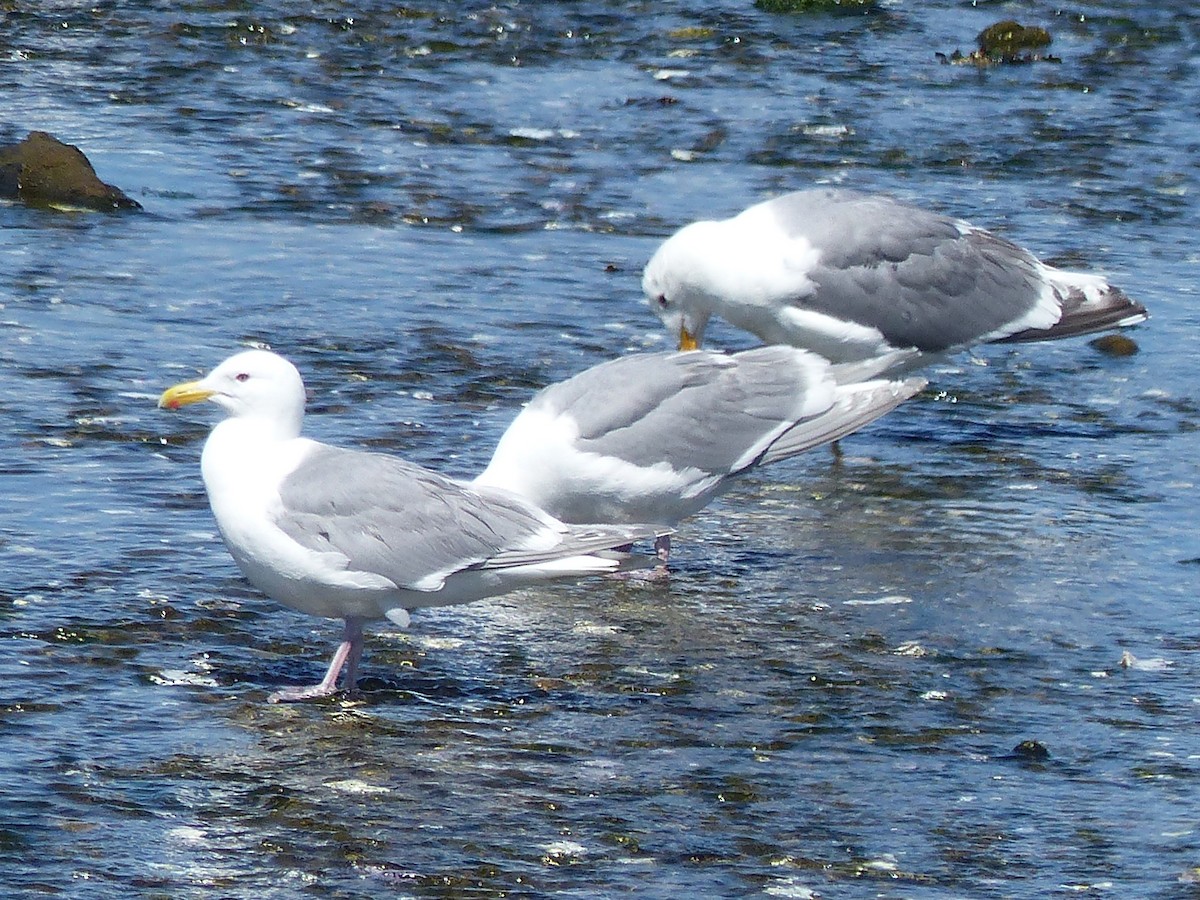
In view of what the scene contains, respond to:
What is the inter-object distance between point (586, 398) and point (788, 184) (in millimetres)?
5927

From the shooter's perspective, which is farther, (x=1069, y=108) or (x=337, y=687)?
(x=1069, y=108)

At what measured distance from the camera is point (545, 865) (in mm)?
5180

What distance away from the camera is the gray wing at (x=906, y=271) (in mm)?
9023

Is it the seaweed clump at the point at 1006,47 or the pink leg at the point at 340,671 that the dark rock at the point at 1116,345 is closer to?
the pink leg at the point at 340,671

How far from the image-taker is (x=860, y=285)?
357 inches

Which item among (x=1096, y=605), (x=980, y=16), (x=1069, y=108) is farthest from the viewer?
(x=980, y=16)

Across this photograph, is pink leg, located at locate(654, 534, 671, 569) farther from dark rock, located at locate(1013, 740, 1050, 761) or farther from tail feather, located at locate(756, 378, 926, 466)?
dark rock, located at locate(1013, 740, 1050, 761)

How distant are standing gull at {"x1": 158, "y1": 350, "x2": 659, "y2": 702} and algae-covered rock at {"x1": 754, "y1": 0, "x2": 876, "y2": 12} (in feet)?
40.0

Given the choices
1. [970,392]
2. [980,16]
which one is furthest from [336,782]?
[980,16]

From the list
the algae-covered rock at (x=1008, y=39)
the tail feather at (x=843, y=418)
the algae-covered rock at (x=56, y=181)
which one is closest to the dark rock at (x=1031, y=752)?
the tail feather at (x=843, y=418)

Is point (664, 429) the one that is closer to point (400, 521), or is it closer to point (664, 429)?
point (664, 429)

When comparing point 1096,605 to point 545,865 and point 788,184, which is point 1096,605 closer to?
point 545,865

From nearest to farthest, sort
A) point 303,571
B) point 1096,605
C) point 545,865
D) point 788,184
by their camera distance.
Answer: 1. point 545,865
2. point 303,571
3. point 1096,605
4. point 788,184

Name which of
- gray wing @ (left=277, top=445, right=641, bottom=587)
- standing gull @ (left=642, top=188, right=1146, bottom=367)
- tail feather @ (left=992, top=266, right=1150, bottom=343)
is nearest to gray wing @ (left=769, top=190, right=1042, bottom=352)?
standing gull @ (left=642, top=188, right=1146, bottom=367)
